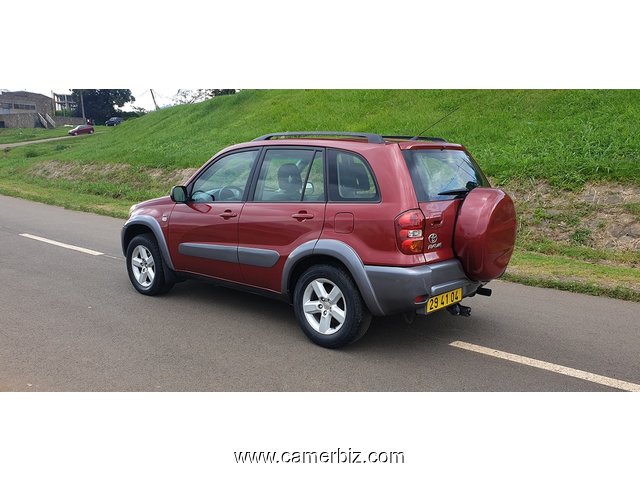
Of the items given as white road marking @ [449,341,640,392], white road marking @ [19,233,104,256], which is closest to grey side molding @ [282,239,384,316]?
white road marking @ [449,341,640,392]

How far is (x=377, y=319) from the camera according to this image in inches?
219

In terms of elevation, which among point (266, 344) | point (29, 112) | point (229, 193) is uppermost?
point (29, 112)

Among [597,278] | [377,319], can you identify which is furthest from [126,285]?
[597,278]

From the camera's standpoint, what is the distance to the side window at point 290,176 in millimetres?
4953

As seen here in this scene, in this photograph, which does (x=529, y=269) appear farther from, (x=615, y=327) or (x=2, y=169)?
(x=2, y=169)

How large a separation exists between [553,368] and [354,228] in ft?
6.29

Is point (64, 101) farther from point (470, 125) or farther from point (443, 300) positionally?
point (443, 300)

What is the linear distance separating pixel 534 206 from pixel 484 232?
6.07 metres

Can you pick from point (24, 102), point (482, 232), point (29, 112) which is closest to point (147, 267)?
point (482, 232)

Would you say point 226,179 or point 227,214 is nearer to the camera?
point 227,214

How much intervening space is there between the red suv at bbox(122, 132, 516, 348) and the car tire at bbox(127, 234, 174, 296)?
76 cm

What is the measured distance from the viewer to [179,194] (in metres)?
5.88

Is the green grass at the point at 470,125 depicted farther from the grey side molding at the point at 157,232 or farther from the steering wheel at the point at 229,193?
the grey side molding at the point at 157,232

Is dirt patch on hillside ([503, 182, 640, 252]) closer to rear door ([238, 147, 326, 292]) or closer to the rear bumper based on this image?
the rear bumper
